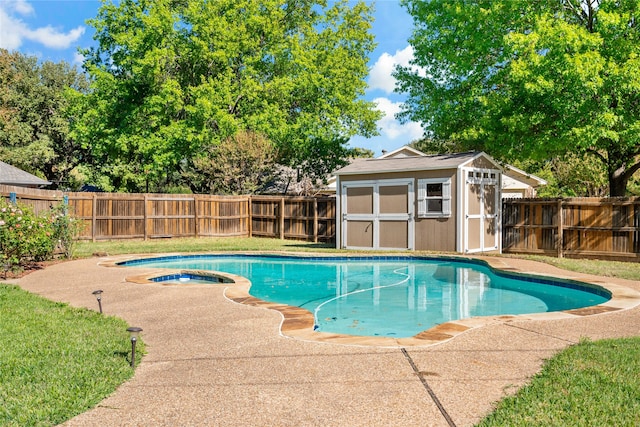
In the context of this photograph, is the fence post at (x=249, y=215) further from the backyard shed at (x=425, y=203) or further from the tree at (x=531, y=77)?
the tree at (x=531, y=77)

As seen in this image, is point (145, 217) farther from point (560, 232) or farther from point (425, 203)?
point (560, 232)

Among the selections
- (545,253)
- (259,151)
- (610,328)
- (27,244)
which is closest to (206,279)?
(27,244)

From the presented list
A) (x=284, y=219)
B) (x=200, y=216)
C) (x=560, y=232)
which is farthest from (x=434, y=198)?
(x=200, y=216)

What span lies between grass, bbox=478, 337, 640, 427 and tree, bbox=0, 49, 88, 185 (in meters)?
30.0

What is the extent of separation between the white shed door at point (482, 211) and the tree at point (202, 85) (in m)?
12.2

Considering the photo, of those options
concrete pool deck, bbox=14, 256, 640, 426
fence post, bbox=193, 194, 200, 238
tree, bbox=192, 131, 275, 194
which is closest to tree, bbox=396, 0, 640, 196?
tree, bbox=192, 131, 275, 194

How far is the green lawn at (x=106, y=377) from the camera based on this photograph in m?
3.27

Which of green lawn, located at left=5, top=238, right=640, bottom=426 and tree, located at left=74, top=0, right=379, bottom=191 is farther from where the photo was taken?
tree, located at left=74, top=0, right=379, bottom=191

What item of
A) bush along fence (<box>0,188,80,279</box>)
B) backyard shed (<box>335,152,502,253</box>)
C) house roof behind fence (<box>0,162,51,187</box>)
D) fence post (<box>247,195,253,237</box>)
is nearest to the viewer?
bush along fence (<box>0,188,80,279</box>)

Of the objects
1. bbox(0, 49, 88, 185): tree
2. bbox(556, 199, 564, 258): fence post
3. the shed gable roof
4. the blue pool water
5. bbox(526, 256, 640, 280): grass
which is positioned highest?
bbox(0, 49, 88, 185): tree

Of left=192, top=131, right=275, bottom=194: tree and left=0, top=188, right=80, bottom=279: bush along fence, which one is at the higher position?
left=192, top=131, right=275, bottom=194: tree

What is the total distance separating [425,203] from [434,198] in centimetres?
31

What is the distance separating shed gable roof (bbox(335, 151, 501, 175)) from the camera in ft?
48.0

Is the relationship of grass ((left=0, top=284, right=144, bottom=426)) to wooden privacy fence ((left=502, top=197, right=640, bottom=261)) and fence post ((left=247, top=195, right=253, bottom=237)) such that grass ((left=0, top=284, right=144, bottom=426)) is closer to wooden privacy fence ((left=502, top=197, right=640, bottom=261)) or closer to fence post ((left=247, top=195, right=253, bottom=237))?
wooden privacy fence ((left=502, top=197, right=640, bottom=261))
